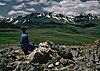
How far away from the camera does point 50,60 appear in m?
25.3

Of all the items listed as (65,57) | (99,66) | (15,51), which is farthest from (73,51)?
(15,51)

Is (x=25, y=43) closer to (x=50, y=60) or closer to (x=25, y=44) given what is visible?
(x=25, y=44)

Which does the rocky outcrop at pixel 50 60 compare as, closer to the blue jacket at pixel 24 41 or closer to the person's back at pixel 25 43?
the person's back at pixel 25 43

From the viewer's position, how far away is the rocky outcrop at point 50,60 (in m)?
24.1

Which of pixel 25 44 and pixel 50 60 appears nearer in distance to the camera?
pixel 50 60

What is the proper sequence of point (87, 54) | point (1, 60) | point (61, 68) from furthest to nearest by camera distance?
point (87, 54)
point (1, 60)
point (61, 68)

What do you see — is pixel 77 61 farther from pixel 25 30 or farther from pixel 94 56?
pixel 25 30

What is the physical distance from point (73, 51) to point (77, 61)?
6.89 ft

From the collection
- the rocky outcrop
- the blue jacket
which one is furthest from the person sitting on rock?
the rocky outcrop

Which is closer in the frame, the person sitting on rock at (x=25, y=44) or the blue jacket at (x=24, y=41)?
the person sitting on rock at (x=25, y=44)

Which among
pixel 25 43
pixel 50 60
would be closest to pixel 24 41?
pixel 25 43

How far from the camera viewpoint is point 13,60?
84.9 ft

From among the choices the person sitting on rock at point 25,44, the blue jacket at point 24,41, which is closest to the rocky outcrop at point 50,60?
the person sitting on rock at point 25,44

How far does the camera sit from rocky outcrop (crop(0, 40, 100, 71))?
2414cm
